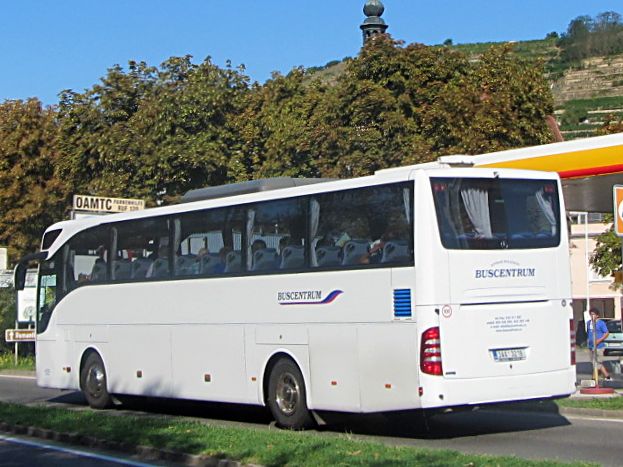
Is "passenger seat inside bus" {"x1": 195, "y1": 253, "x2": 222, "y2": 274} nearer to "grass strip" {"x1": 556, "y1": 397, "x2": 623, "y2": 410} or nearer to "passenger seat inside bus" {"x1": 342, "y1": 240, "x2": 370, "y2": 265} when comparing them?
"passenger seat inside bus" {"x1": 342, "y1": 240, "x2": 370, "y2": 265}

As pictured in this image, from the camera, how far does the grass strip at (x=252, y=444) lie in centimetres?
1123

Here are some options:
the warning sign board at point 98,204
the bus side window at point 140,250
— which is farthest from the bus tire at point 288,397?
the warning sign board at point 98,204

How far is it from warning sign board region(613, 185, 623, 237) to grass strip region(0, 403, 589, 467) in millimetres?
5485

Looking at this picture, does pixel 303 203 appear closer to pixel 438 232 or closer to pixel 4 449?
pixel 438 232

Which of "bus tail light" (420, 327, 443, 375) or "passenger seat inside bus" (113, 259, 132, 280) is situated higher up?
"passenger seat inside bus" (113, 259, 132, 280)

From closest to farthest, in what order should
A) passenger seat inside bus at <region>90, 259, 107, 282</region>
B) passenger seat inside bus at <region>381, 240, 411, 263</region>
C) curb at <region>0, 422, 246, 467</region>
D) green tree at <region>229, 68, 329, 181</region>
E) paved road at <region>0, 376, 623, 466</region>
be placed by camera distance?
curb at <region>0, 422, 246, 467</region> < paved road at <region>0, 376, 623, 466</region> < passenger seat inside bus at <region>381, 240, 411, 263</region> < passenger seat inside bus at <region>90, 259, 107, 282</region> < green tree at <region>229, 68, 329, 181</region>

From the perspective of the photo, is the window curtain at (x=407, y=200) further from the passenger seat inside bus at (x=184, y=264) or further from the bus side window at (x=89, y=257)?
the bus side window at (x=89, y=257)

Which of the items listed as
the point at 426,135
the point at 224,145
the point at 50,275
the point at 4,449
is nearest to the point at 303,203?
the point at 4,449

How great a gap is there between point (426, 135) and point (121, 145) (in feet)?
37.8

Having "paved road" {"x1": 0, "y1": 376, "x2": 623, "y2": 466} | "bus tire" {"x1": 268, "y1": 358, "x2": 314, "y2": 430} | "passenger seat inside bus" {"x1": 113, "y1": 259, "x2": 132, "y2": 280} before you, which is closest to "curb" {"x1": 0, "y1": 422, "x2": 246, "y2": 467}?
"bus tire" {"x1": 268, "y1": 358, "x2": 314, "y2": 430}

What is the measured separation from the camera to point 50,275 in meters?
21.9

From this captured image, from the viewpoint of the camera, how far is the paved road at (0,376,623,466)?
42.2ft

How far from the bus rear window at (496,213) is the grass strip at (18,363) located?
2285 cm

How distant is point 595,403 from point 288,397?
4.80 m
